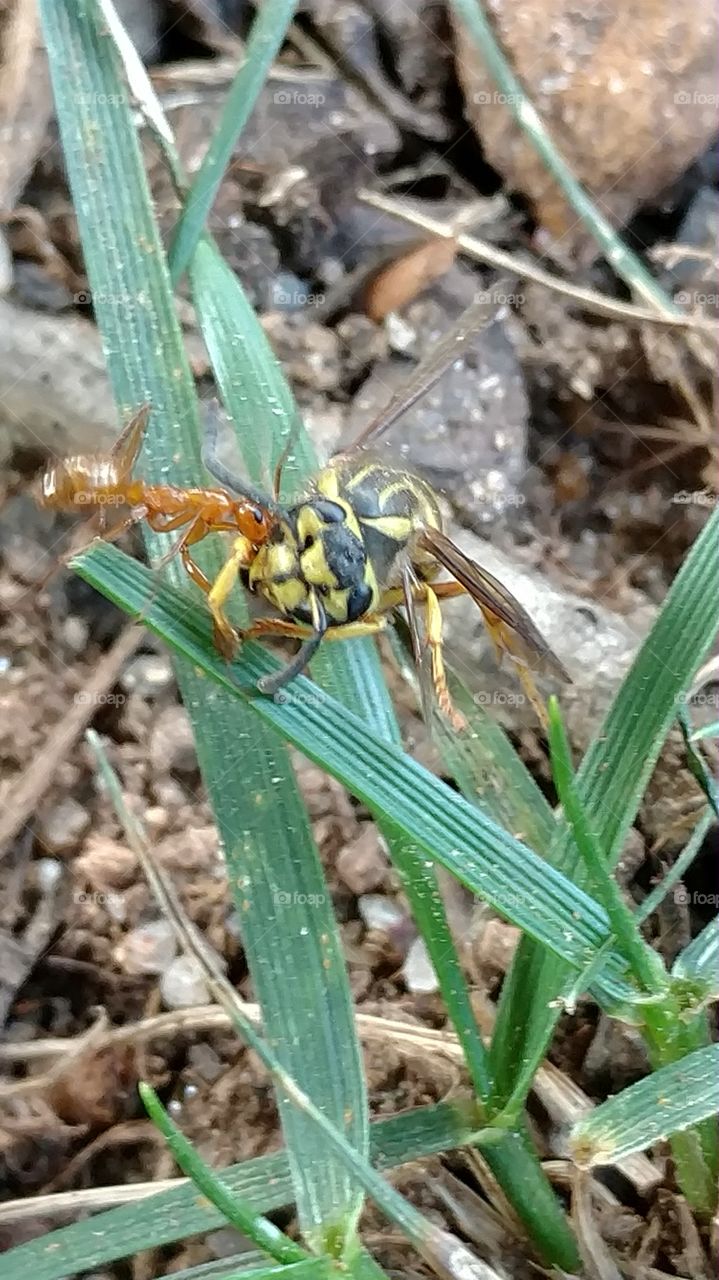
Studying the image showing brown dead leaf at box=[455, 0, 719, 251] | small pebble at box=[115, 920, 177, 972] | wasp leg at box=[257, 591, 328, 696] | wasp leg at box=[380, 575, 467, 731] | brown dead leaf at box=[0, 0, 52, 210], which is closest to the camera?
wasp leg at box=[257, 591, 328, 696]

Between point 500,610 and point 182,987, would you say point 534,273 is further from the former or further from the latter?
point 182,987

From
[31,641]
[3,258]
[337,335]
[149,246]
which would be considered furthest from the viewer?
[337,335]

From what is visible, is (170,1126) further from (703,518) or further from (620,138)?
(620,138)

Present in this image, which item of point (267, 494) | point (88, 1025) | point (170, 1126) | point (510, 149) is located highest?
point (510, 149)

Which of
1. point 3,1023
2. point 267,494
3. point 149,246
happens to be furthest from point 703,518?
point 3,1023

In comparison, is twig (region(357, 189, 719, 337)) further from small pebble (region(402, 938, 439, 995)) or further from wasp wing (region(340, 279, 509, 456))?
small pebble (region(402, 938, 439, 995))

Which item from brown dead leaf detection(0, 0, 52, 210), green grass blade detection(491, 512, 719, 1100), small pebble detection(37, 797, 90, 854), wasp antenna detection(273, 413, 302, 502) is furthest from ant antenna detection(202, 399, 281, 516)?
brown dead leaf detection(0, 0, 52, 210)

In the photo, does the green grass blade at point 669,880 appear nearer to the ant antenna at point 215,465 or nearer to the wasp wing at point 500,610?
the wasp wing at point 500,610
